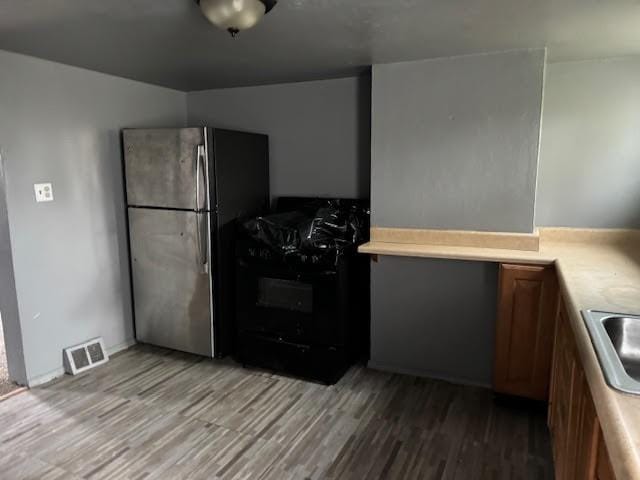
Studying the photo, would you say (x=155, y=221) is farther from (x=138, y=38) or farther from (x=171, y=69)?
(x=138, y=38)

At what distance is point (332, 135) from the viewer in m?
3.45

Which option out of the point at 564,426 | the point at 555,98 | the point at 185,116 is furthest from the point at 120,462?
the point at 555,98

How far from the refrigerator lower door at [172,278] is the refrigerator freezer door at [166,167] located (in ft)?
0.31

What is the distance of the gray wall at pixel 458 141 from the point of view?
2623 millimetres

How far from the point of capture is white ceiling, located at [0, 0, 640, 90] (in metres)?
1.86

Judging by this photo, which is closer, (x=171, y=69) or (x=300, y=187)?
(x=171, y=69)

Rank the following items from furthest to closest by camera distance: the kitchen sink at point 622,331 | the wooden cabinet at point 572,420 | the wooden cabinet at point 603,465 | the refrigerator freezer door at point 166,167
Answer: the refrigerator freezer door at point 166,167 < the kitchen sink at point 622,331 < the wooden cabinet at point 572,420 < the wooden cabinet at point 603,465

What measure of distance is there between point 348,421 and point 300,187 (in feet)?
6.10

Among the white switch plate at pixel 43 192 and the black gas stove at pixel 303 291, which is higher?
the white switch plate at pixel 43 192

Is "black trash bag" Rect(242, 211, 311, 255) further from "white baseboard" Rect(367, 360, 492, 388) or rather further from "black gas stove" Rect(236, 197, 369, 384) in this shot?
"white baseboard" Rect(367, 360, 492, 388)

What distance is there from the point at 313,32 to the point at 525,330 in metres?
1.98

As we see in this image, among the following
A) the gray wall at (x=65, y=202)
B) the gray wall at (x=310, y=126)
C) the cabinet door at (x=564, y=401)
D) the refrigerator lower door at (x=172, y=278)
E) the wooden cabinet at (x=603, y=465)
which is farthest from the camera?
the gray wall at (x=310, y=126)

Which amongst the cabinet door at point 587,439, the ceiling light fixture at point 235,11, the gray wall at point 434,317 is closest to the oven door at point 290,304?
the gray wall at point 434,317

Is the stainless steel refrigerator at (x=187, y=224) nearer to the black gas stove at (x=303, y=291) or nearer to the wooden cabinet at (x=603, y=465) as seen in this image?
the black gas stove at (x=303, y=291)
